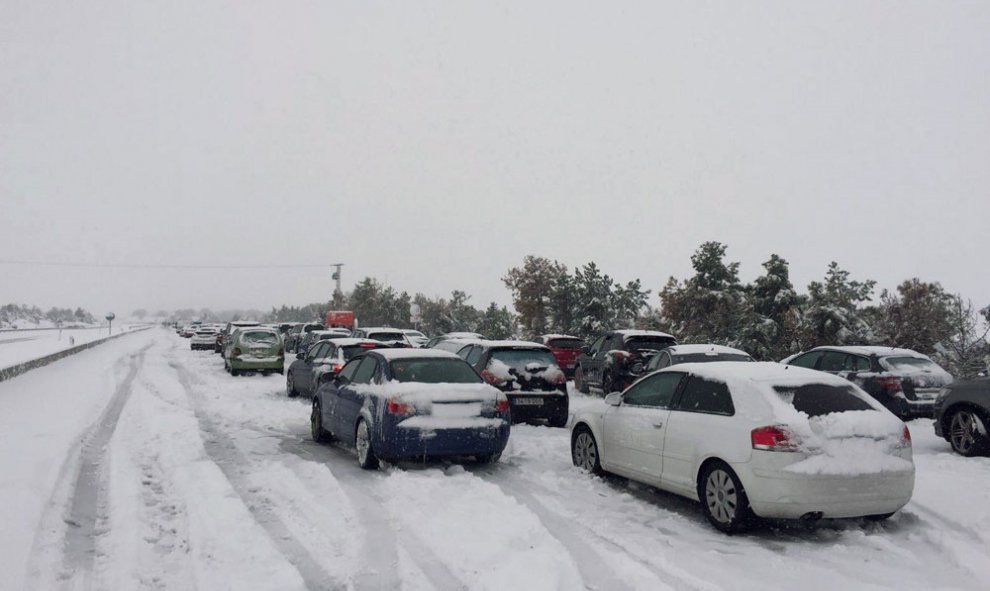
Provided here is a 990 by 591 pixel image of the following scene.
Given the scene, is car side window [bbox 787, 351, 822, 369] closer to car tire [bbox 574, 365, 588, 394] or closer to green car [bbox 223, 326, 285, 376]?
car tire [bbox 574, 365, 588, 394]

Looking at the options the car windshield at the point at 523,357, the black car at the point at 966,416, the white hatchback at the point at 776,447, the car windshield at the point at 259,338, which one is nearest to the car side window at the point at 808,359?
the black car at the point at 966,416

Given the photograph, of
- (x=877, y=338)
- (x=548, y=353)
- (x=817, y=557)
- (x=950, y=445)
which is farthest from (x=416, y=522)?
(x=877, y=338)

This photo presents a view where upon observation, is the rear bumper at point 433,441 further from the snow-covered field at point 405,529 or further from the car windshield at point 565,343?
the car windshield at point 565,343

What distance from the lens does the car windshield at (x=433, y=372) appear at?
895 centimetres

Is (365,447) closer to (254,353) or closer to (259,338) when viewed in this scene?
(254,353)

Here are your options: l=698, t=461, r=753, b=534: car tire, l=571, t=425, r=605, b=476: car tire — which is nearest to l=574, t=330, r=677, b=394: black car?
l=571, t=425, r=605, b=476: car tire

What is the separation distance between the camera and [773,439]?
596 cm

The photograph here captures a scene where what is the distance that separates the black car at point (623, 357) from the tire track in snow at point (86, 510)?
1052 centimetres

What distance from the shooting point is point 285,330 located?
4500cm

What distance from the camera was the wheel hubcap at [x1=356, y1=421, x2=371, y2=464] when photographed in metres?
8.75

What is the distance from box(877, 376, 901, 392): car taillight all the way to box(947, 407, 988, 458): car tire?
7.18 feet

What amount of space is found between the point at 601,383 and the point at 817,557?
12013 mm

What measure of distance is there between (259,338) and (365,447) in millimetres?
15739

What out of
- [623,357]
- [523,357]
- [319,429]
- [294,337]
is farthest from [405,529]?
[294,337]
